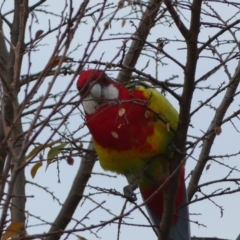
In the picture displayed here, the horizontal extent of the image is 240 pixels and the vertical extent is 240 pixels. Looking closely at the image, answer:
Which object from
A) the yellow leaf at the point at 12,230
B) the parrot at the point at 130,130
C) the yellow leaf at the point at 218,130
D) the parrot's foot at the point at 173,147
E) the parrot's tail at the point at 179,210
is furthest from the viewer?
the parrot's tail at the point at 179,210

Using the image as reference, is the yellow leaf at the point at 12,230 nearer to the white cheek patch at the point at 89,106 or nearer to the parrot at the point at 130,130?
the parrot at the point at 130,130

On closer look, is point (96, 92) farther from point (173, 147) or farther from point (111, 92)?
point (173, 147)

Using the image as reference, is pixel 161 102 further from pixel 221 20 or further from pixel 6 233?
pixel 6 233

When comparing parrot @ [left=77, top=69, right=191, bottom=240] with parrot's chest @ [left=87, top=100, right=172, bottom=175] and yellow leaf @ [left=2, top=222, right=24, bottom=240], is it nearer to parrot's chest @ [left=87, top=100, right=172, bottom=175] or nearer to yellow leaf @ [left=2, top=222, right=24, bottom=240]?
parrot's chest @ [left=87, top=100, right=172, bottom=175]

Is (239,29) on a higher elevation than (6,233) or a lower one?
higher

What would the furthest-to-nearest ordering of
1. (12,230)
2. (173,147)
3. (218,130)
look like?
(173,147) → (218,130) → (12,230)

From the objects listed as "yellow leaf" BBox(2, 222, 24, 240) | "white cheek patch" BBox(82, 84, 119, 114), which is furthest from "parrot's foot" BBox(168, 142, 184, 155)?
"yellow leaf" BBox(2, 222, 24, 240)

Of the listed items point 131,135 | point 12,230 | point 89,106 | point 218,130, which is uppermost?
point 89,106

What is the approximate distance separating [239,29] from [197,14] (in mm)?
549

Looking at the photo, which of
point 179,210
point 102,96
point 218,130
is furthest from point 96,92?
point 179,210

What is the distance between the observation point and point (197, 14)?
2.33 meters

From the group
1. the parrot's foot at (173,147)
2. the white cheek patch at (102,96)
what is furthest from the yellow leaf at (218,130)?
the white cheek patch at (102,96)

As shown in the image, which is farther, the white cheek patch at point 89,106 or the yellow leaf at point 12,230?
the white cheek patch at point 89,106

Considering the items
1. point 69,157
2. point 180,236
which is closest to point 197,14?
point 69,157
